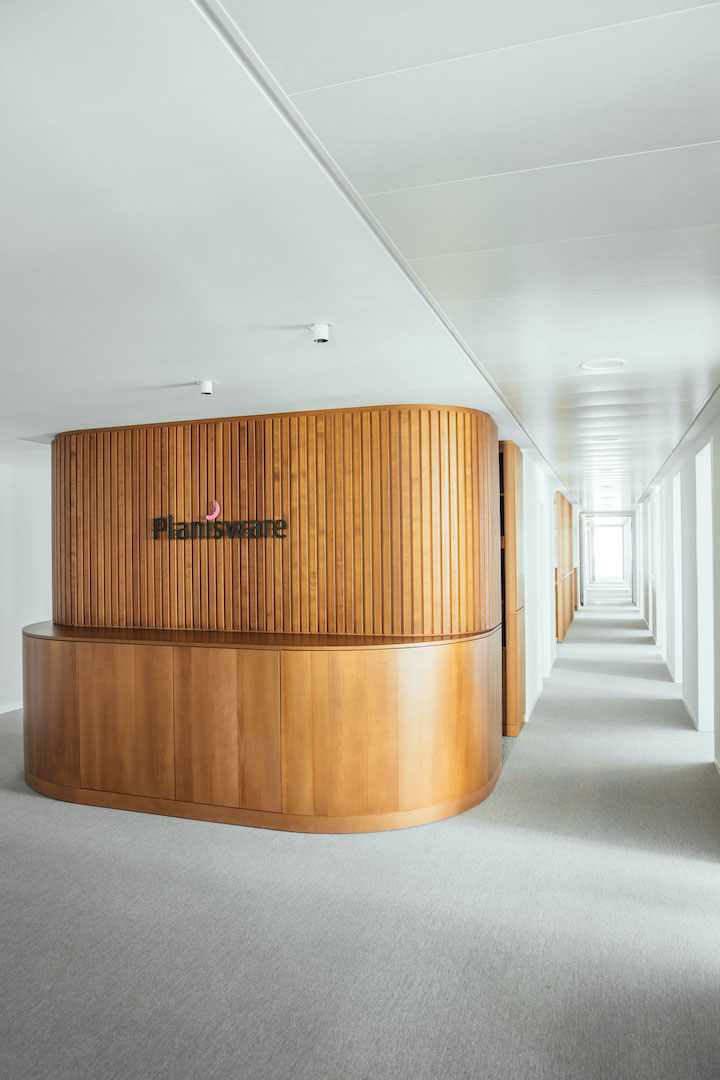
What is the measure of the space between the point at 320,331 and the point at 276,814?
302cm

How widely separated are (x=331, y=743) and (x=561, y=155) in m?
3.69

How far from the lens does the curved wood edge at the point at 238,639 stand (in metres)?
4.91

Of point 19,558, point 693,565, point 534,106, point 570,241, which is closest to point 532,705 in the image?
point 693,565

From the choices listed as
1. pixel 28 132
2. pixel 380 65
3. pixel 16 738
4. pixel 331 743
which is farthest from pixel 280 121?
pixel 16 738

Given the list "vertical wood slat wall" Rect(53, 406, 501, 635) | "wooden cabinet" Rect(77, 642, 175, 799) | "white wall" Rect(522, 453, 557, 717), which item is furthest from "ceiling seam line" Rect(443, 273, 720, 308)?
"white wall" Rect(522, 453, 557, 717)

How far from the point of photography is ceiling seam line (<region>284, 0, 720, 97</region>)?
1.43 metres

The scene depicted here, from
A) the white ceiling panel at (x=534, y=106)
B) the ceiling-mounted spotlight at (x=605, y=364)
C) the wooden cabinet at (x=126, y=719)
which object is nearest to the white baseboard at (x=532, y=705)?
the wooden cabinet at (x=126, y=719)

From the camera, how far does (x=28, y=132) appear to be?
1860mm

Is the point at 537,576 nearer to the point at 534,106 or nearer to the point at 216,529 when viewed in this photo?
the point at 216,529

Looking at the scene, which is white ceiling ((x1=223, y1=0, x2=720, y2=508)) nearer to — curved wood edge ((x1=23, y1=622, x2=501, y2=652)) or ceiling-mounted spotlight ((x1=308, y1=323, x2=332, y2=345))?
ceiling-mounted spotlight ((x1=308, y1=323, x2=332, y2=345))

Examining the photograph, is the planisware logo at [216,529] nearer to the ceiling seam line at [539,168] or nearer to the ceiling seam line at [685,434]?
the ceiling seam line at [685,434]

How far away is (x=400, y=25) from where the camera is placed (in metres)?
1.45

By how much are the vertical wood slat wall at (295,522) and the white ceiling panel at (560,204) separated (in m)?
2.93

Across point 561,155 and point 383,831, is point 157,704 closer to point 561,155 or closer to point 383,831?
point 383,831
